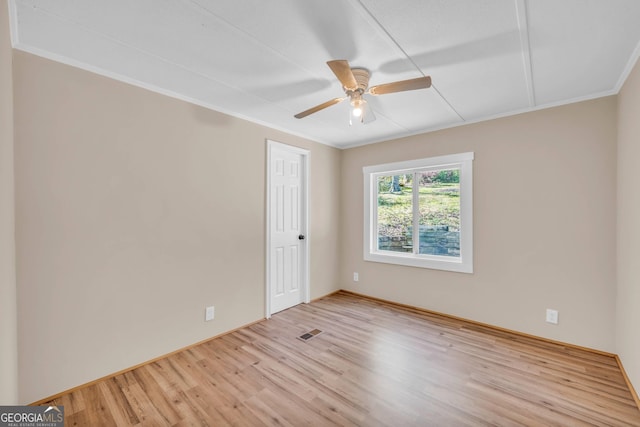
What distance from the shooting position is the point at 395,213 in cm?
395

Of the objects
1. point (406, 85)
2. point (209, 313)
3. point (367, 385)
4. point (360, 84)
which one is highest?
point (360, 84)

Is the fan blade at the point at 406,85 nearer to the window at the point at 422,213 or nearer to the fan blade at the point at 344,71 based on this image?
the fan blade at the point at 344,71

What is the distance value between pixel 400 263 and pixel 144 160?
3.18 meters

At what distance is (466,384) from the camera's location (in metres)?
2.06

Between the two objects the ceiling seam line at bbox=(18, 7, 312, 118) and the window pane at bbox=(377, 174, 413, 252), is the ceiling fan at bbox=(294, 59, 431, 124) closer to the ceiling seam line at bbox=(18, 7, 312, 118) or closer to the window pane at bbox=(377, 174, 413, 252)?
the ceiling seam line at bbox=(18, 7, 312, 118)

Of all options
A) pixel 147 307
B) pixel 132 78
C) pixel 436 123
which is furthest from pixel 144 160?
pixel 436 123

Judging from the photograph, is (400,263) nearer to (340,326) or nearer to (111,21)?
(340,326)

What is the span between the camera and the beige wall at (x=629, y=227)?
6.22ft

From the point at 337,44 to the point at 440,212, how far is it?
2.52 m

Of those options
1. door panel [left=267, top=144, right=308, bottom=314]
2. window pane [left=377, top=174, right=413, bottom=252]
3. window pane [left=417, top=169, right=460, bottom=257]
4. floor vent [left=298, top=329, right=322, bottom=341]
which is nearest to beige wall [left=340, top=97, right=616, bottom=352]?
window pane [left=417, top=169, right=460, bottom=257]

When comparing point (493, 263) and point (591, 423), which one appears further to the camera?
point (493, 263)

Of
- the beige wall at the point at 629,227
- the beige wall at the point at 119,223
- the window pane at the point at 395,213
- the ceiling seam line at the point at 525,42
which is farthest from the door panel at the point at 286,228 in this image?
the beige wall at the point at 629,227

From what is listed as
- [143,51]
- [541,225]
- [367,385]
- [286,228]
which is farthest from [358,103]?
[541,225]

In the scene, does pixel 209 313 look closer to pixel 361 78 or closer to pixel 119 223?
pixel 119 223
